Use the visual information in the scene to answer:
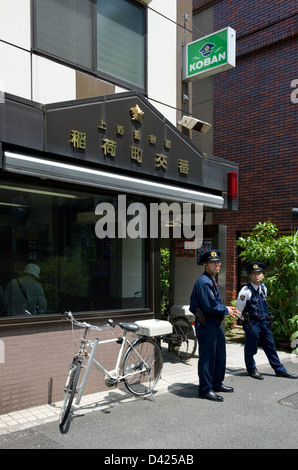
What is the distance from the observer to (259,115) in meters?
11.6

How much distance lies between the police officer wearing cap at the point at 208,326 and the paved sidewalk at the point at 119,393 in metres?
0.72

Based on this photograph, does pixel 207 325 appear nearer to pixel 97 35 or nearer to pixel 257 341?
pixel 257 341

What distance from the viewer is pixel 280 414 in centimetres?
524

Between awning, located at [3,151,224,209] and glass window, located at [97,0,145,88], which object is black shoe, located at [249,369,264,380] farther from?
glass window, located at [97,0,145,88]

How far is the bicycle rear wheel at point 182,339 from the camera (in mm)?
8094

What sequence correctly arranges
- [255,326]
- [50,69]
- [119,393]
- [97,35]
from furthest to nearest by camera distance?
[255,326], [97,35], [119,393], [50,69]

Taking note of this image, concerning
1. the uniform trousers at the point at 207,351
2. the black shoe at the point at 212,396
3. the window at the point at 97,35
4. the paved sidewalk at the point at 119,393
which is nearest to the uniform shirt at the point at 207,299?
the uniform trousers at the point at 207,351

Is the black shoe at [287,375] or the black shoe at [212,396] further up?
the black shoe at [212,396]

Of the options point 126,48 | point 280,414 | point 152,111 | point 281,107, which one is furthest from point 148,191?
point 281,107

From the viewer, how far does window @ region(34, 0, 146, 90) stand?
19.4ft

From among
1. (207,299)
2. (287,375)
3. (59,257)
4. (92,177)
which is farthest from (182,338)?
(92,177)

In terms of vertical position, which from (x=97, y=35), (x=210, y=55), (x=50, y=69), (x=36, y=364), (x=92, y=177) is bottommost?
(x=36, y=364)

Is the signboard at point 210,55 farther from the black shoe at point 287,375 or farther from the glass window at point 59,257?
the black shoe at point 287,375

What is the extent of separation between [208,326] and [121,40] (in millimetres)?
4590
